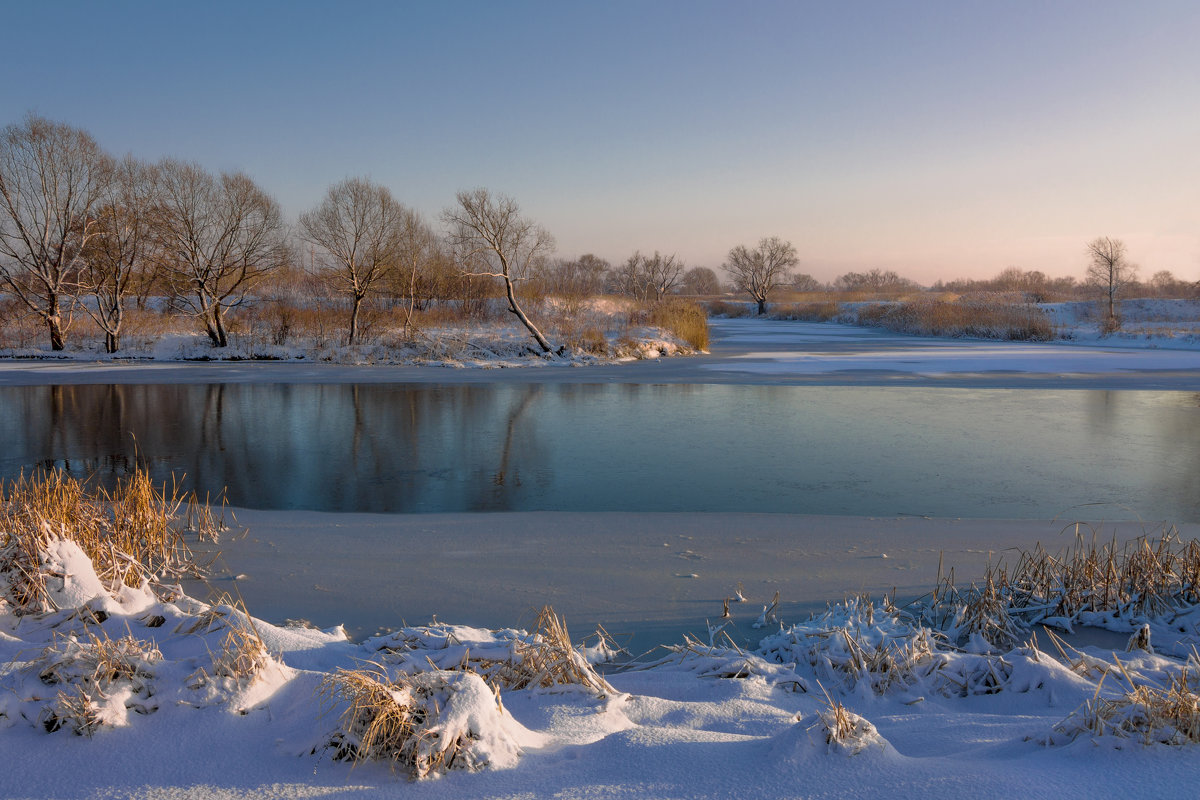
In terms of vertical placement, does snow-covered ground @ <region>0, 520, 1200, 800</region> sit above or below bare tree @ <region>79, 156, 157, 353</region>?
below

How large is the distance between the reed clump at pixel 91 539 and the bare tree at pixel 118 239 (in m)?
23.3

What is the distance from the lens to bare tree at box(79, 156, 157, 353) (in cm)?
2577

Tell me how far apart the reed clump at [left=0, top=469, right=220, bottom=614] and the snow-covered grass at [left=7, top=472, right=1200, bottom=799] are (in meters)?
0.07

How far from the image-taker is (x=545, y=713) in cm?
284

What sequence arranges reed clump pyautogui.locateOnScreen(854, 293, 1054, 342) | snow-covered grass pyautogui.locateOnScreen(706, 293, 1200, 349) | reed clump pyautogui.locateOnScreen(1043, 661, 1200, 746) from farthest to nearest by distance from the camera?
reed clump pyautogui.locateOnScreen(854, 293, 1054, 342) < snow-covered grass pyautogui.locateOnScreen(706, 293, 1200, 349) < reed clump pyautogui.locateOnScreen(1043, 661, 1200, 746)

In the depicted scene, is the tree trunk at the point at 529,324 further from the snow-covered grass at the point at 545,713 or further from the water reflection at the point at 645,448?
the snow-covered grass at the point at 545,713

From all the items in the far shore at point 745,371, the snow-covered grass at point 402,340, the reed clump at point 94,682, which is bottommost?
the reed clump at point 94,682

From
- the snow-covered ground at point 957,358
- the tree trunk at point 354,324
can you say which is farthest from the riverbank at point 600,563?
the tree trunk at point 354,324

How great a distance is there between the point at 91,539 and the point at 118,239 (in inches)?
1010

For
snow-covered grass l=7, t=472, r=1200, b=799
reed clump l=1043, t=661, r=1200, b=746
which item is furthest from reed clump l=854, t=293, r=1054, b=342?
reed clump l=1043, t=661, r=1200, b=746

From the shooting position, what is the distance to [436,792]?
86.7 inches

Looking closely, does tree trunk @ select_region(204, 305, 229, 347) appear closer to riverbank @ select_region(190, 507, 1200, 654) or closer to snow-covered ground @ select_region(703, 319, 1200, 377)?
snow-covered ground @ select_region(703, 319, 1200, 377)

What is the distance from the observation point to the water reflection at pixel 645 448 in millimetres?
7578

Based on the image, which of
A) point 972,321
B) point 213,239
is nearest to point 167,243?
point 213,239
